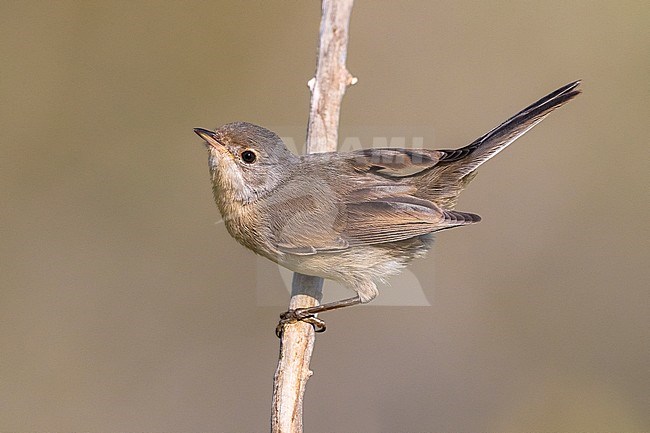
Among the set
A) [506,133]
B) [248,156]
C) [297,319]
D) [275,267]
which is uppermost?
[506,133]

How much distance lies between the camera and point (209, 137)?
4020mm

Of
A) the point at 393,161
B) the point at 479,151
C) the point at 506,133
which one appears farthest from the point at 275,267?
the point at 506,133

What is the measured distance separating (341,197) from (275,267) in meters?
1.43

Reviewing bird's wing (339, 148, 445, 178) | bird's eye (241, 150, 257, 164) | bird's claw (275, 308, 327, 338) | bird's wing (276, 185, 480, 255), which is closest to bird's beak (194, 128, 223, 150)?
bird's eye (241, 150, 257, 164)

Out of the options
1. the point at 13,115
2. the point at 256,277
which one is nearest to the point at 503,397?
the point at 256,277

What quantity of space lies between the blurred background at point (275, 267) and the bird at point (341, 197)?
1332mm

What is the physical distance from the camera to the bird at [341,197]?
4035mm

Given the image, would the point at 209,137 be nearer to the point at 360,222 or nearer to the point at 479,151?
the point at 360,222

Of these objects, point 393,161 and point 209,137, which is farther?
point 393,161

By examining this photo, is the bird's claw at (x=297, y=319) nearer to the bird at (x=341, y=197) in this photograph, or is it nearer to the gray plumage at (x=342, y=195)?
the bird at (x=341, y=197)

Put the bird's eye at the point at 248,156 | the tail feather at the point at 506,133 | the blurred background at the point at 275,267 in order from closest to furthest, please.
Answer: the tail feather at the point at 506,133 < the bird's eye at the point at 248,156 < the blurred background at the point at 275,267

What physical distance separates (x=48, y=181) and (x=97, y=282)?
1.03 metres

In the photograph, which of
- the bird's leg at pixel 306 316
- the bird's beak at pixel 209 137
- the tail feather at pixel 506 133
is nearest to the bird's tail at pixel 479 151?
the tail feather at pixel 506 133

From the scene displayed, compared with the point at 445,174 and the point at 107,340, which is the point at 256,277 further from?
the point at 445,174
